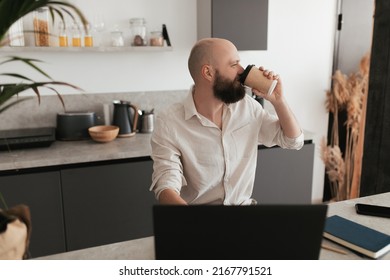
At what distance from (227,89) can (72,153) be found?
114 cm

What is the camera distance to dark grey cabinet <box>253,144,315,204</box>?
2.76 m

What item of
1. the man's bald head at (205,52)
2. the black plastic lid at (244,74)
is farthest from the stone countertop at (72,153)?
the black plastic lid at (244,74)

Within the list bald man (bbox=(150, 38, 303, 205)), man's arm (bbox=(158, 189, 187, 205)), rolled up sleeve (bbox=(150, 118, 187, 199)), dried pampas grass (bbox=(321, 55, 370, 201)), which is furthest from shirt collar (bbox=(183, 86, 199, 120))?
dried pampas grass (bbox=(321, 55, 370, 201))

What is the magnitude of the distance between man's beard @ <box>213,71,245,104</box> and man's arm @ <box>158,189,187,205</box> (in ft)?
1.61

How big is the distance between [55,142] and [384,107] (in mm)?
2106

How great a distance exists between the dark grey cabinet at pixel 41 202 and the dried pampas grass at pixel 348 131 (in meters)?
2.34

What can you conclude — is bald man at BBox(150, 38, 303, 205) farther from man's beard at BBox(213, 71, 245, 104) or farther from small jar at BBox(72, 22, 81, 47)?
small jar at BBox(72, 22, 81, 47)

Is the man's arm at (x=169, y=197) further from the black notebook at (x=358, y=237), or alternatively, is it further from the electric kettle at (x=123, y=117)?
the electric kettle at (x=123, y=117)

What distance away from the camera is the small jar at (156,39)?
9.18ft

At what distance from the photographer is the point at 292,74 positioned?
134 inches

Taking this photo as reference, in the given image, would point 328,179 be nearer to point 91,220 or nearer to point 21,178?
point 91,220

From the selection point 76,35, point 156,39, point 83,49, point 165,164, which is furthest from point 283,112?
point 76,35

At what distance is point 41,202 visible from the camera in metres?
2.22

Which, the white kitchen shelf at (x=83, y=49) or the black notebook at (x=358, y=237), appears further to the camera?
the white kitchen shelf at (x=83, y=49)
